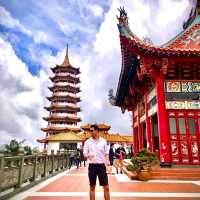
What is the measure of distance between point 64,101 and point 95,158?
135ft

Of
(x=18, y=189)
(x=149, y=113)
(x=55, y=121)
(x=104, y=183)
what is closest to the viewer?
(x=104, y=183)

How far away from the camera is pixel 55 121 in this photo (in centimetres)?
4291

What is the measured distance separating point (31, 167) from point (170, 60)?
7.94 metres

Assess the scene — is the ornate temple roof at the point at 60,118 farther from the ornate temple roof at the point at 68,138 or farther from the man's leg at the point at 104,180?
A: the man's leg at the point at 104,180

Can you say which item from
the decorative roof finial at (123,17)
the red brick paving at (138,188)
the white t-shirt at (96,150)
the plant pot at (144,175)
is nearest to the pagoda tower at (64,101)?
A: the decorative roof finial at (123,17)

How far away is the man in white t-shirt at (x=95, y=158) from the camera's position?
435cm

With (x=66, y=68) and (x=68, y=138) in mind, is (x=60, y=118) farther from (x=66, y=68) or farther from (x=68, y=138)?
(x=66, y=68)

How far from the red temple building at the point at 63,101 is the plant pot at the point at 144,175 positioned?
32.0 metres

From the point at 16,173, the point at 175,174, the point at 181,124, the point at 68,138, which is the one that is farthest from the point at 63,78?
the point at 16,173

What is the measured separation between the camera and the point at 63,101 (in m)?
44.9

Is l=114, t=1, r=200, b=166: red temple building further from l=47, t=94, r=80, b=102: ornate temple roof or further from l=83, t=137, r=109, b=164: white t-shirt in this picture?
l=47, t=94, r=80, b=102: ornate temple roof

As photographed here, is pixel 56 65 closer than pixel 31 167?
No

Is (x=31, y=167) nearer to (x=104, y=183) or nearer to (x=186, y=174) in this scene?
(x=104, y=183)

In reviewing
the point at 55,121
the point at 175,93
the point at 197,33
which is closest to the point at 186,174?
the point at 175,93
